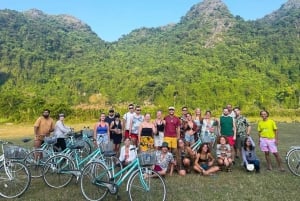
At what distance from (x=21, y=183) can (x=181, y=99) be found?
54.6 m

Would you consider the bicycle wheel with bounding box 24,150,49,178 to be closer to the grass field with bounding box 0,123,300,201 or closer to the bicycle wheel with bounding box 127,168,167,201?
the grass field with bounding box 0,123,300,201

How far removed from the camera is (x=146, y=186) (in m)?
6.18

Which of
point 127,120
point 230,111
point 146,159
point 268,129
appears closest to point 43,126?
point 127,120

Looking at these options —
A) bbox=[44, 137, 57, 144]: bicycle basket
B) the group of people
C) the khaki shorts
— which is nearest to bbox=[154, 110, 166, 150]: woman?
the group of people

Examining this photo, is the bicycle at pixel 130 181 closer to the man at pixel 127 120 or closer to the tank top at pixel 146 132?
the tank top at pixel 146 132

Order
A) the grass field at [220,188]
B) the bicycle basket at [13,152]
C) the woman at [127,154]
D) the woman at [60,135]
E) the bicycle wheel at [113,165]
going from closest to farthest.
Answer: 1. the bicycle wheel at [113,165]
2. the grass field at [220,188]
3. the bicycle basket at [13,152]
4. the woman at [127,154]
5. the woman at [60,135]

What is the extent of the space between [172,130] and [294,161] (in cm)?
310

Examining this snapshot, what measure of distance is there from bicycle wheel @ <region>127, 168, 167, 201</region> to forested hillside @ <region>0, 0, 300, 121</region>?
1441 inches

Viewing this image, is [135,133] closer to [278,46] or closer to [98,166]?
[98,166]

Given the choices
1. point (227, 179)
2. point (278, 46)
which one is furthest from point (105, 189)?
point (278, 46)

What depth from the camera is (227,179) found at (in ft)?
26.9

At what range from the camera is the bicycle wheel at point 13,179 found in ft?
22.3

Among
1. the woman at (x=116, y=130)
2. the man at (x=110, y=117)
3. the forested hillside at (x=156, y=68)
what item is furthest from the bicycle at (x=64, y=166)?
the forested hillside at (x=156, y=68)

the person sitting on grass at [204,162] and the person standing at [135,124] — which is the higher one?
the person standing at [135,124]
